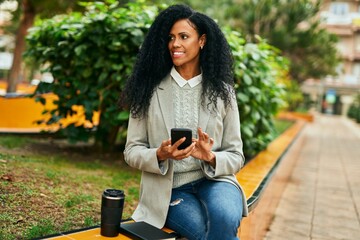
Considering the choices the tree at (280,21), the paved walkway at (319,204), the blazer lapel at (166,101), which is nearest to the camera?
the blazer lapel at (166,101)

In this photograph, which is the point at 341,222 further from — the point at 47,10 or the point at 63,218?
the point at 47,10

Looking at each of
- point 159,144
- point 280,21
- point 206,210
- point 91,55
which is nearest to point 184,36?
point 159,144

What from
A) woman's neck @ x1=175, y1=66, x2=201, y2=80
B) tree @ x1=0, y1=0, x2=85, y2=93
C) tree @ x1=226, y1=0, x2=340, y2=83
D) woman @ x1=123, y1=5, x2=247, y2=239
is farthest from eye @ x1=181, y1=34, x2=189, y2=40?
tree @ x1=226, y1=0, x2=340, y2=83

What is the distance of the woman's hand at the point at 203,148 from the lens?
248 centimetres

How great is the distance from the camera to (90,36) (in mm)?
5109

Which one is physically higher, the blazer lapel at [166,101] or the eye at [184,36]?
the eye at [184,36]

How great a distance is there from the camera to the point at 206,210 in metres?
2.52

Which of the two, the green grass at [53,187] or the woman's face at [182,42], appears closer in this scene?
the woman's face at [182,42]

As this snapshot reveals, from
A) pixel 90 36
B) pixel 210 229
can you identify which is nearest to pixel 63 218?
pixel 210 229

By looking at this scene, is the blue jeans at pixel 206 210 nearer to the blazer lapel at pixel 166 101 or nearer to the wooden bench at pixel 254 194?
the wooden bench at pixel 254 194

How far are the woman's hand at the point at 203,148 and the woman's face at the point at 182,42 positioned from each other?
18.7 inches

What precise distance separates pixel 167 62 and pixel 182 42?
166mm

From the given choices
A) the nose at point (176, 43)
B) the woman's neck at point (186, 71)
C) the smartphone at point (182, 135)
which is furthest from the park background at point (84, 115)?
the nose at point (176, 43)

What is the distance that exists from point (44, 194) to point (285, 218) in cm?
267
